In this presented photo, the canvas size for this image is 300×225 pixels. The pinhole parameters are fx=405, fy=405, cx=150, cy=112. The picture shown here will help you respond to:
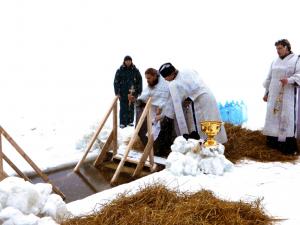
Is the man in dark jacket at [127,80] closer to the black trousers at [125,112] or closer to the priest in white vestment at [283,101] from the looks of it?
the black trousers at [125,112]

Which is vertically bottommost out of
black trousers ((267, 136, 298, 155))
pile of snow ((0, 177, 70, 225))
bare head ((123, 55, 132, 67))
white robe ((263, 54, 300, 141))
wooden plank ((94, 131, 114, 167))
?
black trousers ((267, 136, 298, 155))

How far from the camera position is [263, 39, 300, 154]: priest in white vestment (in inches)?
236

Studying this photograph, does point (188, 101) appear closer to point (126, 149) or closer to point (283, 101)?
point (126, 149)

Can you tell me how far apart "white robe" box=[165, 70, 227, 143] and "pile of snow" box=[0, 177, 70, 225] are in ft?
8.92

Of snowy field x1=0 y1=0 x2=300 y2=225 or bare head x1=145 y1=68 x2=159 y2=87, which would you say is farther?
snowy field x1=0 y1=0 x2=300 y2=225

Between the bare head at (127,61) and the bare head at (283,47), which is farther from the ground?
the bare head at (127,61)

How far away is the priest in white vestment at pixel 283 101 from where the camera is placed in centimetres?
600

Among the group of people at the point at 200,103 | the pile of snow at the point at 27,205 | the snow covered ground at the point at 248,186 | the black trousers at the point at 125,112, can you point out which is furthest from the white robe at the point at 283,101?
the pile of snow at the point at 27,205

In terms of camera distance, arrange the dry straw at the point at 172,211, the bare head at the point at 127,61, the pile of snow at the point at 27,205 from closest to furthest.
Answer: the pile of snow at the point at 27,205 → the dry straw at the point at 172,211 → the bare head at the point at 127,61

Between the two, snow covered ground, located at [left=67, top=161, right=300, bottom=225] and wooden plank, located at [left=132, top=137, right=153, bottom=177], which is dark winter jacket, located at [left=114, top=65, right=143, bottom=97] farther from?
snow covered ground, located at [left=67, top=161, right=300, bottom=225]

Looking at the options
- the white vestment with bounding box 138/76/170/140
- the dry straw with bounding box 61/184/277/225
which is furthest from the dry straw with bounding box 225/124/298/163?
the dry straw with bounding box 61/184/277/225

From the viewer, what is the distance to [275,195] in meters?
4.43

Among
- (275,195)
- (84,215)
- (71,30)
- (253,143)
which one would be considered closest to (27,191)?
(84,215)

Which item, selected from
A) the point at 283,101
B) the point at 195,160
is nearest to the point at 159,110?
the point at 195,160
